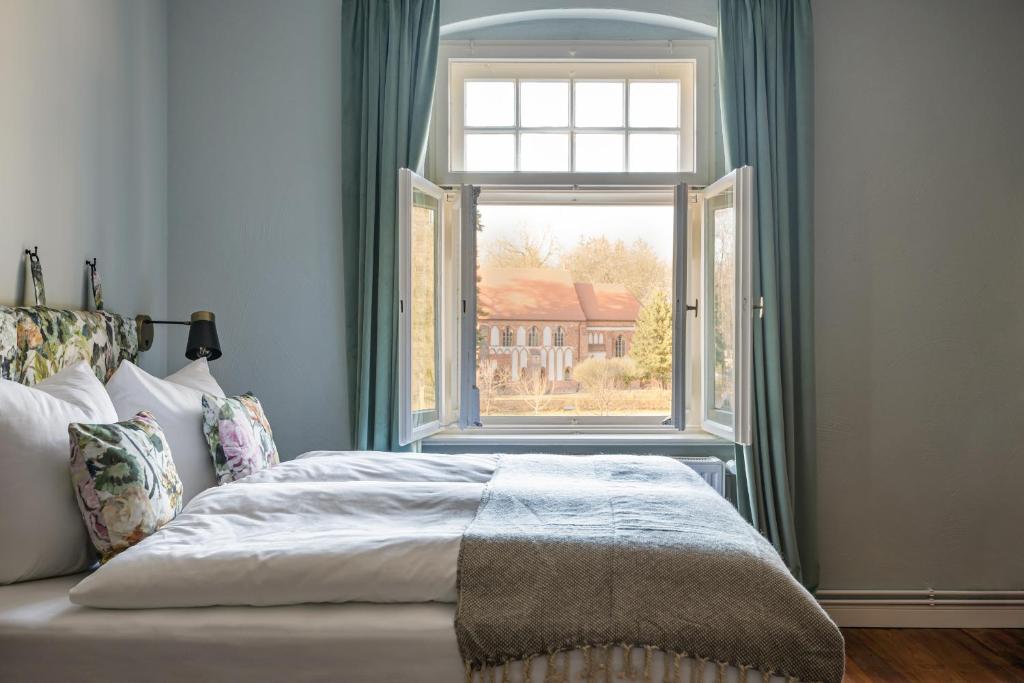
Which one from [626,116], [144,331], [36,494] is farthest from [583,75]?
[36,494]

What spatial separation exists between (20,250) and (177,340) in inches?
47.7

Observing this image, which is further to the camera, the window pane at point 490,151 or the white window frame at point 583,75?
the window pane at point 490,151

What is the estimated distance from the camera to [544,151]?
398 cm

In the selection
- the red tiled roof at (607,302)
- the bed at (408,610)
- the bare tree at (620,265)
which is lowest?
the bed at (408,610)

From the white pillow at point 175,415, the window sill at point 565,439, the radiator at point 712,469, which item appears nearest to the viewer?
the white pillow at point 175,415

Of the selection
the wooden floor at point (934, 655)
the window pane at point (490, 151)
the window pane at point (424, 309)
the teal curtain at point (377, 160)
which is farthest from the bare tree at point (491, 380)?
the wooden floor at point (934, 655)

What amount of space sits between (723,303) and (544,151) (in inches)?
42.8

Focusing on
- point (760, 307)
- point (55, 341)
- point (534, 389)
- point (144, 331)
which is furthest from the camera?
point (534, 389)

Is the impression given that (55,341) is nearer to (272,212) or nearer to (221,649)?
(221,649)

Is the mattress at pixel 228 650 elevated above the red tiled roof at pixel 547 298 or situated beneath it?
situated beneath

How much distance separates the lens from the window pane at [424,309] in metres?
3.52

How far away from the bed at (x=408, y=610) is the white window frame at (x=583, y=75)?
2.26 m

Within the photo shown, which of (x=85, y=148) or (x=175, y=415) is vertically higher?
(x=85, y=148)

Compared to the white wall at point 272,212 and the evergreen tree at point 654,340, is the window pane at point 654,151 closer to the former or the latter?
the evergreen tree at point 654,340
